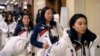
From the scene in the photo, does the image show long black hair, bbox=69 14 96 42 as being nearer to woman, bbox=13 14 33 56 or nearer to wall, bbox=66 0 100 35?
woman, bbox=13 14 33 56

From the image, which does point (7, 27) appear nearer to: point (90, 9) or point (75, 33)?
point (90, 9)

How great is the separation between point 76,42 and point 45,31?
1.84m

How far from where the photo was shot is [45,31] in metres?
5.35

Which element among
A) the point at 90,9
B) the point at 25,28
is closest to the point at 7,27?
the point at 90,9

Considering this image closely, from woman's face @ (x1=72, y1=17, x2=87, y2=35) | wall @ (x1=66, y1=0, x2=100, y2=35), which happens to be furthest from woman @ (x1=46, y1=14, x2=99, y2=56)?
wall @ (x1=66, y1=0, x2=100, y2=35)

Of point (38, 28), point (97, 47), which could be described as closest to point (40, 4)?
point (38, 28)

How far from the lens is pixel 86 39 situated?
3635 mm

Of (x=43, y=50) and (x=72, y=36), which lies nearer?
(x=72, y=36)

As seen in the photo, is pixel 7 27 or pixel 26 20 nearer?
pixel 26 20

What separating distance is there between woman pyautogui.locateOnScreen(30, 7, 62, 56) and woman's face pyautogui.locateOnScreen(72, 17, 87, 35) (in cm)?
165

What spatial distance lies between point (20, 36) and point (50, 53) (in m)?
2.82

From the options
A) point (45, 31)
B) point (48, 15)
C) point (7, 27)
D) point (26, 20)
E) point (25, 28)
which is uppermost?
point (48, 15)

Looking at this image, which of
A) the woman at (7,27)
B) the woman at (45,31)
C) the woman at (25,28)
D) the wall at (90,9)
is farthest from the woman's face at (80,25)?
the woman at (7,27)

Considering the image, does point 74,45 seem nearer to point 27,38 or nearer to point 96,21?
point 27,38
